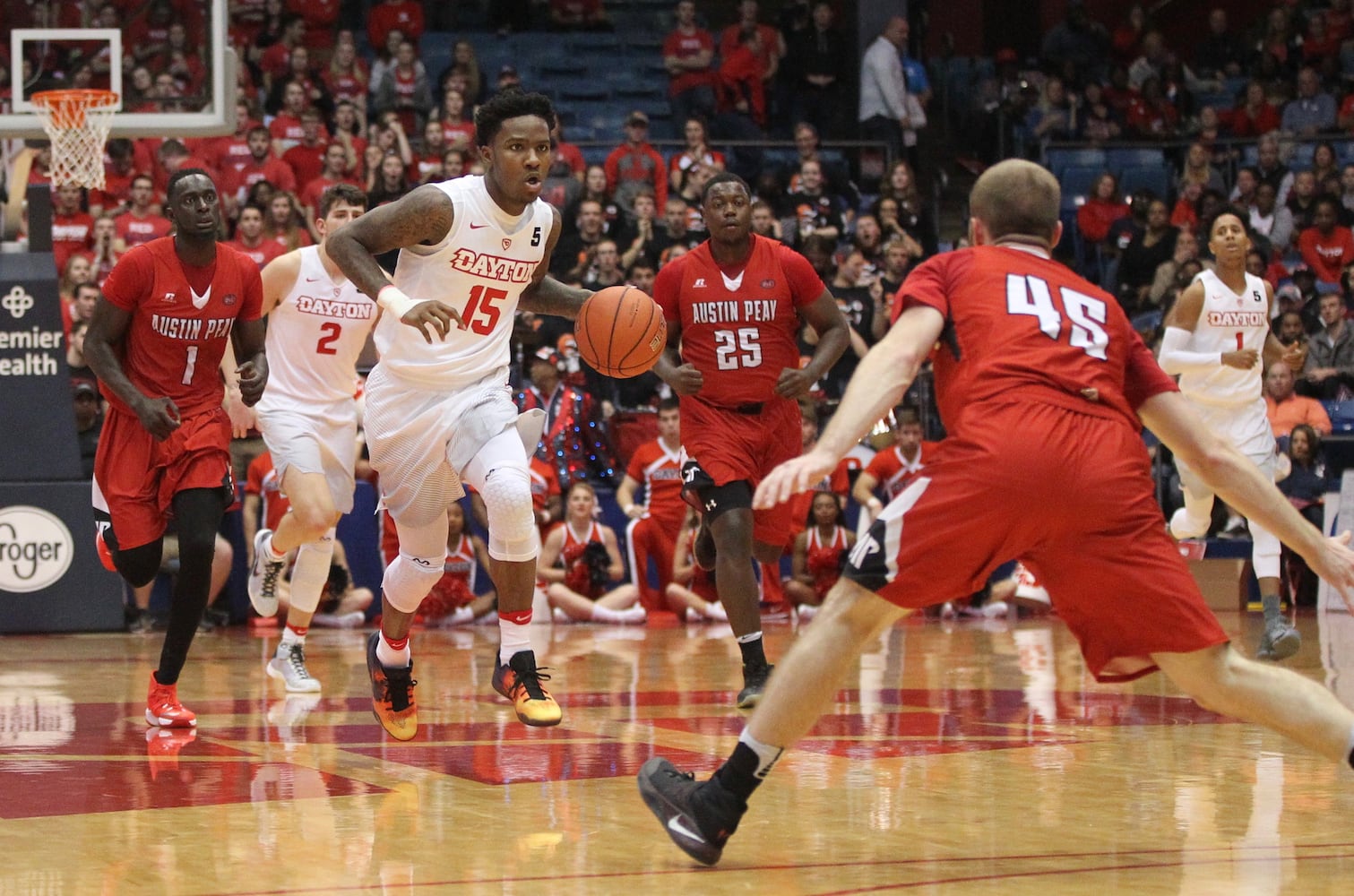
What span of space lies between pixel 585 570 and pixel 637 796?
25.8 feet

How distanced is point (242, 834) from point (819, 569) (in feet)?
28.9

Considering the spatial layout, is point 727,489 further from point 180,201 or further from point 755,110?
point 755,110

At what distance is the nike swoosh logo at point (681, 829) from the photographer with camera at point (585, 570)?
28.2 ft

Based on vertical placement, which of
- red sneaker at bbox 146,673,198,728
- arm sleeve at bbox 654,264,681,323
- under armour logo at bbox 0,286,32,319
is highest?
arm sleeve at bbox 654,264,681,323

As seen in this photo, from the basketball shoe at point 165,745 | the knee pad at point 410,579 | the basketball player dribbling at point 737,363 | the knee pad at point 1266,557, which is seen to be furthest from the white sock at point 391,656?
the knee pad at point 1266,557

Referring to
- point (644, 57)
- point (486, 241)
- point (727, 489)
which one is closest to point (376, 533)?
point (727, 489)

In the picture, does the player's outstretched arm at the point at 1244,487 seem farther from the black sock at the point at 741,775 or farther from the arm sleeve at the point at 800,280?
the arm sleeve at the point at 800,280

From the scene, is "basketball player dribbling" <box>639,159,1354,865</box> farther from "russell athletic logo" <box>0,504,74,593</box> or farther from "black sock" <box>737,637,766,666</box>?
"russell athletic logo" <box>0,504,74,593</box>

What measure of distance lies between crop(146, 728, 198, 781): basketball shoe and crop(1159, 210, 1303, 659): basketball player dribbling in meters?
5.83

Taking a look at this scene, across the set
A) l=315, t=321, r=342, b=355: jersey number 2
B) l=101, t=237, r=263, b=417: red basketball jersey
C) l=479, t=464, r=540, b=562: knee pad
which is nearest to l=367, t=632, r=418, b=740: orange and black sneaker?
l=479, t=464, r=540, b=562: knee pad

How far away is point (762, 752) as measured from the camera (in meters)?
4.20

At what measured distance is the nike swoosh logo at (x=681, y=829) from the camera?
4.14 m

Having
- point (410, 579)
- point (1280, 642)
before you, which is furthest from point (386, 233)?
point (1280, 642)

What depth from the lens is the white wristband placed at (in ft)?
18.1
